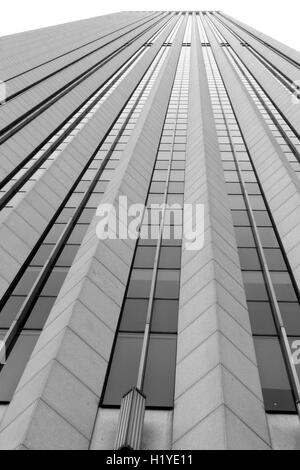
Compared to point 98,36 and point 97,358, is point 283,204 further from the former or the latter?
point 98,36

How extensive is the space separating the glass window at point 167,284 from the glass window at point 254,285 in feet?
8.42

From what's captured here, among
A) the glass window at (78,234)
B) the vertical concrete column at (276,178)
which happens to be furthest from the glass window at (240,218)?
the glass window at (78,234)

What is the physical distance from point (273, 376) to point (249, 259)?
621 cm

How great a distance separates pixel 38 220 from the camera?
19594 mm

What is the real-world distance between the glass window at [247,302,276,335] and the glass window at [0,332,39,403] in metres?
7.04

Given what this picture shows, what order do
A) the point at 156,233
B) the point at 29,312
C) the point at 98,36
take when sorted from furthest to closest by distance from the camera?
the point at 98,36 → the point at 156,233 → the point at 29,312

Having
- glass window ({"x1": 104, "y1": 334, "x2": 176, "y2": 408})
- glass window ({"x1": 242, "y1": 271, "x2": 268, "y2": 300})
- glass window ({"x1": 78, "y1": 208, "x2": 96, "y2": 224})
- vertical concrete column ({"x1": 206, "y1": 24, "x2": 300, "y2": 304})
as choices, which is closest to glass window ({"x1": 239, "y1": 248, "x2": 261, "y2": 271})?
glass window ({"x1": 242, "y1": 271, "x2": 268, "y2": 300})

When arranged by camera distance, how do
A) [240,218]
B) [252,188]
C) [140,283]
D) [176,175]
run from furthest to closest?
[176,175], [252,188], [240,218], [140,283]

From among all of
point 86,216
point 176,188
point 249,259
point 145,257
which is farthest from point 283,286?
point 86,216

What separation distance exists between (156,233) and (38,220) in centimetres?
543

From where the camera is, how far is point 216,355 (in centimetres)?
1118

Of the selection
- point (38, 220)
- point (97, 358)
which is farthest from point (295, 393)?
point (38, 220)

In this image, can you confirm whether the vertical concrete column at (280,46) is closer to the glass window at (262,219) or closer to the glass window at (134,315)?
the glass window at (262,219)

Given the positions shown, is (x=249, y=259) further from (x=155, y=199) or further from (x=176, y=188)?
(x=176, y=188)
